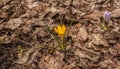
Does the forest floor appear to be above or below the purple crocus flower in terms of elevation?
below

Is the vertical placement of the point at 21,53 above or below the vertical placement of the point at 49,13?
below

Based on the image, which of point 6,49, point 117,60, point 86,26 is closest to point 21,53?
point 6,49

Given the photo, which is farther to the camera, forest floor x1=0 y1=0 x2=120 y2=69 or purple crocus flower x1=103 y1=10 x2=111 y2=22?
purple crocus flower x1=103 y1=10 x2=111 y2=22

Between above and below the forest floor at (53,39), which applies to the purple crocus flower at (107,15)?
above

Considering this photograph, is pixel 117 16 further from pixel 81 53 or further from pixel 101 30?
pixel 81 53

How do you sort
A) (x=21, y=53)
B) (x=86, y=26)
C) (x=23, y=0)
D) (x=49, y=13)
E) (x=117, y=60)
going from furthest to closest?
(x=23, y=0), (x=49, y=13), (x=86, y=26), (x=21, y=53), (x=117, y=60)

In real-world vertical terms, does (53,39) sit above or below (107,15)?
below

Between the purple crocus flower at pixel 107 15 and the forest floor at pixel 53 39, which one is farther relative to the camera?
the purple crocus flower at pixel 107 15

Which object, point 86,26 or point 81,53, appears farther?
point 86,26
